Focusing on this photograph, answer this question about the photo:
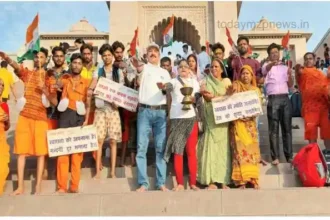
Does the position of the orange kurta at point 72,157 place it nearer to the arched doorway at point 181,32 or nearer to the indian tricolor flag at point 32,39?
the indian tricolor flag at point 32,39

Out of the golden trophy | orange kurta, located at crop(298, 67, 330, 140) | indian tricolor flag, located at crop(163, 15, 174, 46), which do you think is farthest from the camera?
indian tricolor flag, located at crop(163, 15, 174, 46)

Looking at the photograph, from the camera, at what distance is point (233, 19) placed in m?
20.4

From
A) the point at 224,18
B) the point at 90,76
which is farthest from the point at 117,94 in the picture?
the point at 224,18

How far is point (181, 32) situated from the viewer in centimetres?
2266

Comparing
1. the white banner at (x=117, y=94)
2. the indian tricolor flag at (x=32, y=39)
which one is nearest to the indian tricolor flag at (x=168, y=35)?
the white banner at (x=117, y=94)

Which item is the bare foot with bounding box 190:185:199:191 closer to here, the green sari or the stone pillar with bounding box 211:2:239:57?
the green sari

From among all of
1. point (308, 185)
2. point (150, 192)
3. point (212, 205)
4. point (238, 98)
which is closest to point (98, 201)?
point (150, 192)

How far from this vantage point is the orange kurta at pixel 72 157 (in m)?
4.86

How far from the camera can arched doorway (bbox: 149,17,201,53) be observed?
20.7 metres

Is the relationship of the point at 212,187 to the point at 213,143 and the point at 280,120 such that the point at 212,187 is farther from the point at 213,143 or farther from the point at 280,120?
the point at 280,120

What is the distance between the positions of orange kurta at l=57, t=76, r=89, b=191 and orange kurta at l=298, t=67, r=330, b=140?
297 centimetres

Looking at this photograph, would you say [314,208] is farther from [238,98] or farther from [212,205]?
[238,98]

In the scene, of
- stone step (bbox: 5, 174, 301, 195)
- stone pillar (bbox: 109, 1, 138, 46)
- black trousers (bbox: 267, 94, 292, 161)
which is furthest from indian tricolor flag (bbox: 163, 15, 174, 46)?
stone pillar (bbox: 109, 1, 138, 46)

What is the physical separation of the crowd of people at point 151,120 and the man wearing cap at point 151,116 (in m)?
0.01
